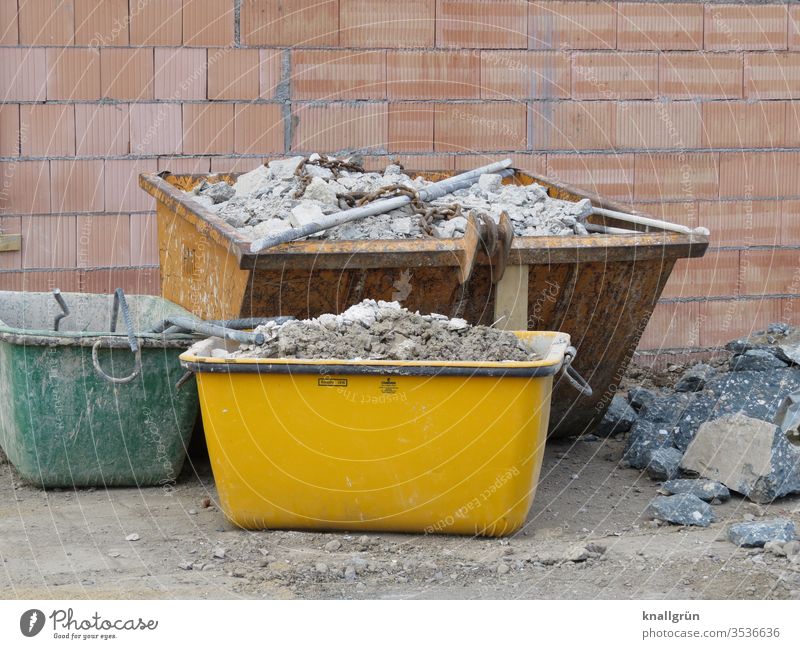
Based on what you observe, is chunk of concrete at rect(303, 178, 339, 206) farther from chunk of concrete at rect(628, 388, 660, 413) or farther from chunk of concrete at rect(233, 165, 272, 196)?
chunk of concrete at rect(628, 388, 660, 413)

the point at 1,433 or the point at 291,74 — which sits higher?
the point at 291,74

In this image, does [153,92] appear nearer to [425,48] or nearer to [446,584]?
[425,48]

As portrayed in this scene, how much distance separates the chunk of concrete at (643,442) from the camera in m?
5.42

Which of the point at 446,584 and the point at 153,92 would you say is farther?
the point at 153,92

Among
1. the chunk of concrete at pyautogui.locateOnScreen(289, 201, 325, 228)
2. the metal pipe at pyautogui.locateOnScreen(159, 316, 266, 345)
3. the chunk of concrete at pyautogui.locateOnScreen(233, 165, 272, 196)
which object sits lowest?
A: the metal pipe at pyautogui.locateOnScreen(159, 316, 266, 345)

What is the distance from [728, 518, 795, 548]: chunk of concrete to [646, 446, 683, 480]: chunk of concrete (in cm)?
82

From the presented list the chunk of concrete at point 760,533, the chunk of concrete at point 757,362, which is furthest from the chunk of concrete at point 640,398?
the chunk of concrete at point 760,533

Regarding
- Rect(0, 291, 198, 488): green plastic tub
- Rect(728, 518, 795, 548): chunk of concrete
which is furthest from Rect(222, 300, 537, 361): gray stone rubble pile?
Rect(728, 518, 795, 548): chunk of concrete

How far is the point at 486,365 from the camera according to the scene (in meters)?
4.00

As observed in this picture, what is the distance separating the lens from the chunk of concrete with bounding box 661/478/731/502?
16.0ft

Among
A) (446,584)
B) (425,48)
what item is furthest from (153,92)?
(446,584)

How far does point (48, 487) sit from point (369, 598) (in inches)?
72.9

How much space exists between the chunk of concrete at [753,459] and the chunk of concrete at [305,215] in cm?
179

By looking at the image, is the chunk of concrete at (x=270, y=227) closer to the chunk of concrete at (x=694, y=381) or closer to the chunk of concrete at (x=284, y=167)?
the chunk of concrete at (x=284, y=167)
